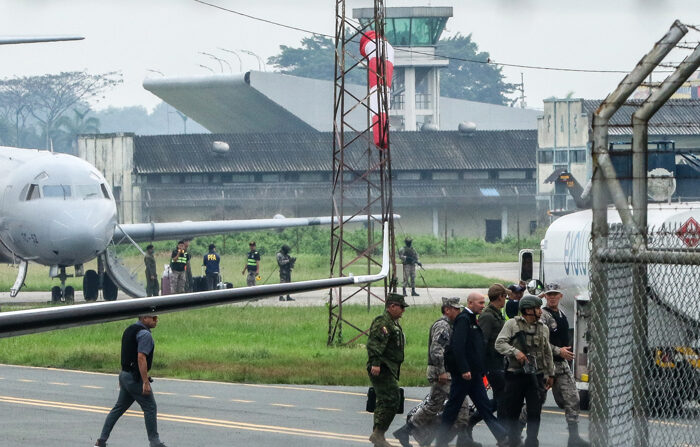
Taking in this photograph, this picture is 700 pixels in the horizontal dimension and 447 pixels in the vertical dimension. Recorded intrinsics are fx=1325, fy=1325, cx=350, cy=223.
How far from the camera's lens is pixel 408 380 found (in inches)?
808

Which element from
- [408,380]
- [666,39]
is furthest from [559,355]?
[666,39]

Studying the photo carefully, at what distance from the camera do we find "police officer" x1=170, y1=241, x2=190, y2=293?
3603 centimetres

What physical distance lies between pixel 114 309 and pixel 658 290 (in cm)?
846

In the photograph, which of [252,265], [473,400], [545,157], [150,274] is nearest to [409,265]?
[252,265]

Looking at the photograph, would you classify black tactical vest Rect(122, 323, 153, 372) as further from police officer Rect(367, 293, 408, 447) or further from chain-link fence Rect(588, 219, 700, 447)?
chain-link fence Rect(588, 219, 700, 447)

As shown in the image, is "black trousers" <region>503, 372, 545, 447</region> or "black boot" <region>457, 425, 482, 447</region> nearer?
"black trousers" <region>503, 372, 545, 447</region>

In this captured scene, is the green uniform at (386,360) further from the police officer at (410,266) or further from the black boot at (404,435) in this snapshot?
the police officer at (410,266)

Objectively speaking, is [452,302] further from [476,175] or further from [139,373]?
[476,175]

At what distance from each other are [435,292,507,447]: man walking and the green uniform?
599 mm

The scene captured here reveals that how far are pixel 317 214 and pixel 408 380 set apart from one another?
4583 centimetres

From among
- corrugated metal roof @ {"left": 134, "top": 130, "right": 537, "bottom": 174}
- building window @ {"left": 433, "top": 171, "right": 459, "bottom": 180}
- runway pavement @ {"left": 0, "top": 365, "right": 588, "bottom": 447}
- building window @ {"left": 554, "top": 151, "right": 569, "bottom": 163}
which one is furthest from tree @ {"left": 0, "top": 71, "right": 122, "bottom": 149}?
runway pavement @ {"left": 0, "top": 365, "right": 588, "bottom": 447}

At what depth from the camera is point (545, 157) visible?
243 feet

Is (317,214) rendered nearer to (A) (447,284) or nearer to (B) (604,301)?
(A) (447,284)

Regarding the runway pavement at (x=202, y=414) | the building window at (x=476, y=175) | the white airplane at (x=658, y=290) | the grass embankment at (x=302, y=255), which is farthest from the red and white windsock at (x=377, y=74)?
the building window at (x=476, y=175)
